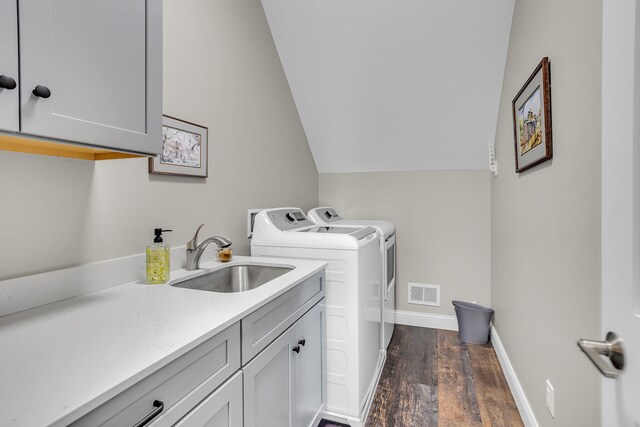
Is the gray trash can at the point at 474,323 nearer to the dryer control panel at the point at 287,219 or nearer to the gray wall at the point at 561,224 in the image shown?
the gray wall at the point at 561,224

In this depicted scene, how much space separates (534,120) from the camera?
62.7 inches

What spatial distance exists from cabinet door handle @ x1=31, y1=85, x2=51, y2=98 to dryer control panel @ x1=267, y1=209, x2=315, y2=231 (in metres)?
1.38

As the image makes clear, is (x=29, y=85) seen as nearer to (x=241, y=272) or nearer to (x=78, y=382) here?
(x=78, y=382)

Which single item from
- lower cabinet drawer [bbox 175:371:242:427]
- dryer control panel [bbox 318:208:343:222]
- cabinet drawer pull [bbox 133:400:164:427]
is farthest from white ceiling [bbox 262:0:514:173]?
cabinet drawer pull [bbox 133:400:164:427]

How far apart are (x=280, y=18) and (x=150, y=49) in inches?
66.0

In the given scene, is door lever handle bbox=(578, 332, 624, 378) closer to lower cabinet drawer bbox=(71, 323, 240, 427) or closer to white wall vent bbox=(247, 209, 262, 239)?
lower cabinet drawer bbox=(71, 323, 240, 427)

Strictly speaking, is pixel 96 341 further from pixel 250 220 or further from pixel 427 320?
pixel 427 320

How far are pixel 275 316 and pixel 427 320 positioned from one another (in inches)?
94.4

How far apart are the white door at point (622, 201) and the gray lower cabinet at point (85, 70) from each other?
1130mm

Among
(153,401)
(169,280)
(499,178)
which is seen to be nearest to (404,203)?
(499,178)

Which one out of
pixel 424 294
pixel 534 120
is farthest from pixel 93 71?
pixel 424 294

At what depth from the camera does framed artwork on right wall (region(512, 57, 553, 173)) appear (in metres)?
1.40

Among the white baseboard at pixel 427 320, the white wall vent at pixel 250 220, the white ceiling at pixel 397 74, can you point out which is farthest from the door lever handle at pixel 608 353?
the white baseboard at pixel 427 320

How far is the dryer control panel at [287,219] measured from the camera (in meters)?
2.10
